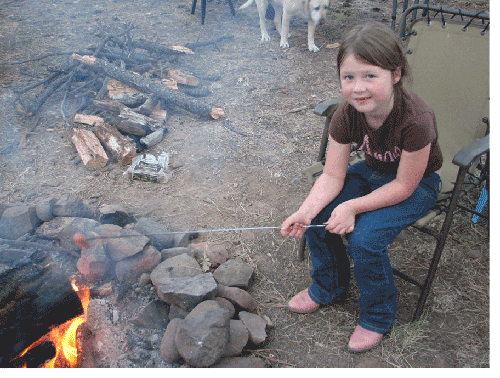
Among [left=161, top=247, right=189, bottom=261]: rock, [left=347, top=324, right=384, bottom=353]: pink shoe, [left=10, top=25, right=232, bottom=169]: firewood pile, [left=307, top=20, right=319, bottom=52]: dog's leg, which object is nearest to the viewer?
[left=347, top=324, right=384, bottom=353]: pink shoe

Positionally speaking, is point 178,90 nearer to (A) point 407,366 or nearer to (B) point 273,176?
(B) point 273,176

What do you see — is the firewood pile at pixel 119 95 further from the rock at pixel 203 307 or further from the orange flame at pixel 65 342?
the rock at pixel 203 307

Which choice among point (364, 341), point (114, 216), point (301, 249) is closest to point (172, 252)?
point (114, 216)

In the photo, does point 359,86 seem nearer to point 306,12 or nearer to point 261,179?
point 261,179

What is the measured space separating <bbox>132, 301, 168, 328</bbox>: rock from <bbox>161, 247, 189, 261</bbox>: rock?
401 mm

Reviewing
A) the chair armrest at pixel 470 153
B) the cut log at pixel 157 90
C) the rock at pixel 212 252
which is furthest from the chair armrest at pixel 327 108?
the cut log at pixel 157 90

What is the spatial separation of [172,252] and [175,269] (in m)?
0.24

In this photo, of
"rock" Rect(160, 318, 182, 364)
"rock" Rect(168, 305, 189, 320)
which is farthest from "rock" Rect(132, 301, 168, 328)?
"rock" Rect(160, 318, 182, 364)

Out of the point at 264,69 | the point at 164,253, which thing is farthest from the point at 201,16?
the point at 164,253

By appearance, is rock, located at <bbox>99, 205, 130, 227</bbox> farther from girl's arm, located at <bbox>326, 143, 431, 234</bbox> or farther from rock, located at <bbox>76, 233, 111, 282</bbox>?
girl's arm, located at <bbox>326, 143, 431, 234</bbox>

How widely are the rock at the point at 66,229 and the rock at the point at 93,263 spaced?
7.0 inches

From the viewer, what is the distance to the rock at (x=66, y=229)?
8.30 ft

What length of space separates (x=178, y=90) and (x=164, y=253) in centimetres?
322

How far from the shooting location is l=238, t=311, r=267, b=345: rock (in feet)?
7.06
